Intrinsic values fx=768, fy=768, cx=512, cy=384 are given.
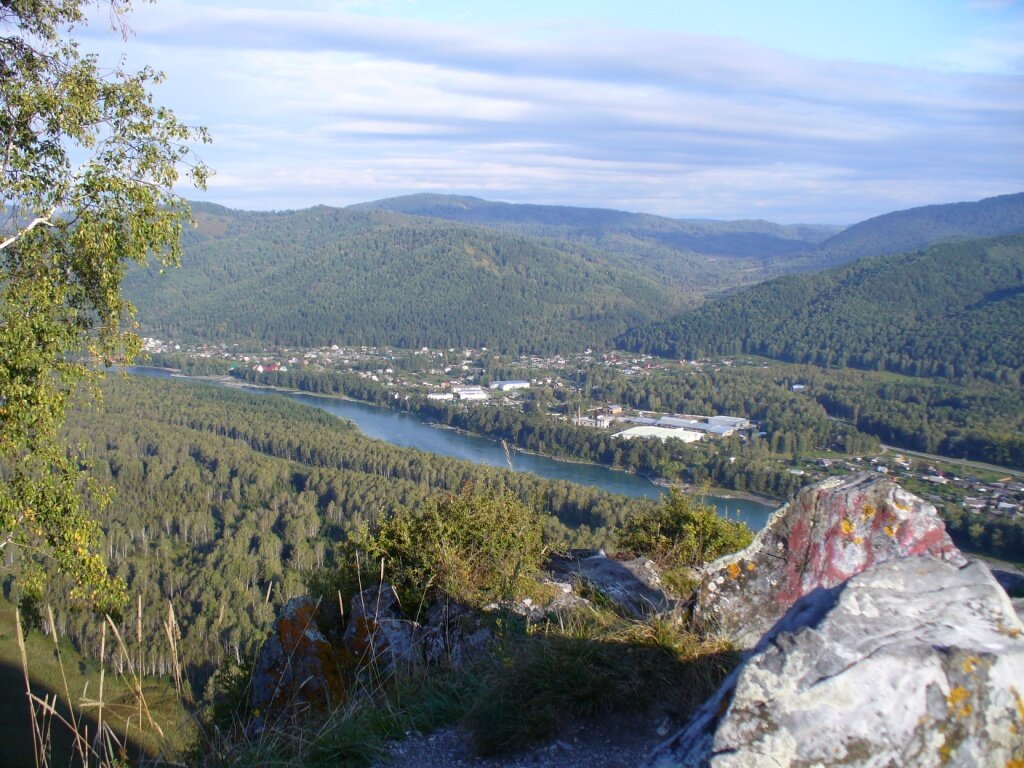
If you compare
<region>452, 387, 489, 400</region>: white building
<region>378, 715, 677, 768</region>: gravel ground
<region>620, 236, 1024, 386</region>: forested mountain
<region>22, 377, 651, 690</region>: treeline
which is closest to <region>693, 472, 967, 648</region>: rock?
<region>378, 715, 677, 768</region>: gravel ground

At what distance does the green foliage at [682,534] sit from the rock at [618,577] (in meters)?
0.40

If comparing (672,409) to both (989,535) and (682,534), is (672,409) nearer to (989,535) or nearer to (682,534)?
(989,535)

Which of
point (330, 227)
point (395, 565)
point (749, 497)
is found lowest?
point (749, 497)

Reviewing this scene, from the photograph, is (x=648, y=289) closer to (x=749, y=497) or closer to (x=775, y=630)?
(x=749, y=497)

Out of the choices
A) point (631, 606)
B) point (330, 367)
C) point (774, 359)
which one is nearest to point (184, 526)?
point (631, 606)

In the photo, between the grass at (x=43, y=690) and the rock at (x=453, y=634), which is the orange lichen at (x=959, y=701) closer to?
the rock at (x=453, y=634)

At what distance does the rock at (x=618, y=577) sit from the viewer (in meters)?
4.38

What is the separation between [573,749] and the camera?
2.72 metres

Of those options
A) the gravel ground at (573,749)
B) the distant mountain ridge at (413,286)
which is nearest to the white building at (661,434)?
the distant mountain ridge at (413,286)

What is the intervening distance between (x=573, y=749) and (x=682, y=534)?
166 inches

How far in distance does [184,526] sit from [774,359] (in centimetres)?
5286

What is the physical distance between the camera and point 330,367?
225 feet

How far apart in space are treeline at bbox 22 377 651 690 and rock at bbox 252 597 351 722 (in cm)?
205

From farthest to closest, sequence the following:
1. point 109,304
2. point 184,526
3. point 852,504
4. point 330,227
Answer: point 330,227 < point 184,526 < point 109,304 < point 852,504
